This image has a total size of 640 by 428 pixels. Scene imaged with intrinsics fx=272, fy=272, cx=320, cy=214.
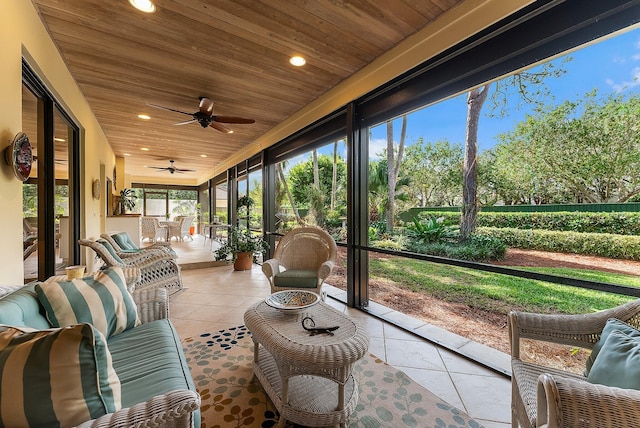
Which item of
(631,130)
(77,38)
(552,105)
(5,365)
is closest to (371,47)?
(552,105)

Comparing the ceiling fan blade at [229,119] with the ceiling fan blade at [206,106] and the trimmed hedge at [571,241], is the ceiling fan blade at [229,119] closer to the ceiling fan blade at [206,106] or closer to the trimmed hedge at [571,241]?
the ceiling fan blade at [206,106]

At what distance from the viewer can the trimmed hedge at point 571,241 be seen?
1661 millimetres

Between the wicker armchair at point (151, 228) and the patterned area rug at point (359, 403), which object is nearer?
the patterned area rug at point (359, 403)

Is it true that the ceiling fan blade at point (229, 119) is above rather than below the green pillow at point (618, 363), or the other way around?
above

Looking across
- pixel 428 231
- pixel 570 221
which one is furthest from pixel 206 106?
pixel 570 221

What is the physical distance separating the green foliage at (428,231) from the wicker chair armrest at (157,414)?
2.46 m

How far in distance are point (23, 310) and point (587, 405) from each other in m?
2.12

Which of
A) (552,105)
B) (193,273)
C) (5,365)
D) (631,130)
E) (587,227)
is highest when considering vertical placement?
(552,105)

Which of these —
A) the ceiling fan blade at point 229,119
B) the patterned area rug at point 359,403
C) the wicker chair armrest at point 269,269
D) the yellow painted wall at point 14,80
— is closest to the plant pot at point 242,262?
the wicker chair armrest at point 269,269

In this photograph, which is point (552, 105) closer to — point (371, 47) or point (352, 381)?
point (371, 47)

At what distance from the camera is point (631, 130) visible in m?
1.63

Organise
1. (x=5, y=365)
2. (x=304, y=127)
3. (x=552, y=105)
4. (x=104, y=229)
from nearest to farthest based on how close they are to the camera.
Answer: (x=5, y=365) → (x=552, y=105) → (x=304, y=127) → (x=104, y=229)

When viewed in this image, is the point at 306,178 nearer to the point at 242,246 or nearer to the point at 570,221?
the point at 242,246

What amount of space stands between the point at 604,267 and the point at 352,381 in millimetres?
1743
